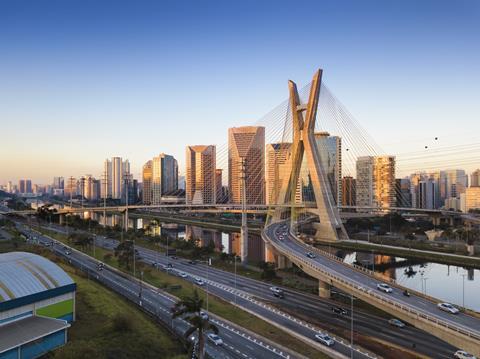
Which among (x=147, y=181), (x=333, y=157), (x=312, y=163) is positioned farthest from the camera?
(x=147, y=181)

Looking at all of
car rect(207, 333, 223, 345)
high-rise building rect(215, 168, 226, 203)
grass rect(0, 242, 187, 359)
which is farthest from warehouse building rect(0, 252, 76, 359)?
high-rise building rect(215, 168, 226, 203)

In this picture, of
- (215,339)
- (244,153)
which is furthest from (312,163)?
(244,153)

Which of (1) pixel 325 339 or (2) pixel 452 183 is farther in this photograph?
(2) pixel 452 183

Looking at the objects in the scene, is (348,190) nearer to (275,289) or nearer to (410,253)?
(410,253)

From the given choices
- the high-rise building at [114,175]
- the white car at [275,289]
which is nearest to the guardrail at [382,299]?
the white car at [275,289]

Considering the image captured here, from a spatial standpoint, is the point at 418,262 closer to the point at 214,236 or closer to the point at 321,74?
the point at 321,74

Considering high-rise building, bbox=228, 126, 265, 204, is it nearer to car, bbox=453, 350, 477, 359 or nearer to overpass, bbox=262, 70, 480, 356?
overpass, bbox=262, 70, 480, 356

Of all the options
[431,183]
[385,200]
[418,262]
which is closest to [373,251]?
[418,262]
